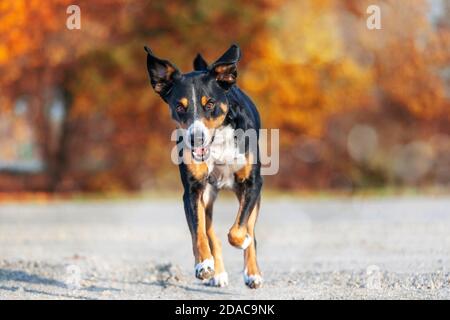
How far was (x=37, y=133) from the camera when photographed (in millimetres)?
32812

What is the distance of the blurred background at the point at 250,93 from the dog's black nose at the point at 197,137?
2253cm

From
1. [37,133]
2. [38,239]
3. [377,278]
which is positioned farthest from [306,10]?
[377,278]

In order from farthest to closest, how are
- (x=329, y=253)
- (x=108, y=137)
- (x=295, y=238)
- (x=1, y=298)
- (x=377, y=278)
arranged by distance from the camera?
(x=108, y=137)
(x=295, y=238)
(x=329, y=253)
(x=377, y=278)
(x=1, y=298)

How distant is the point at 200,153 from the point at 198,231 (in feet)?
2.39

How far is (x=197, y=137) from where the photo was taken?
7.93 meters

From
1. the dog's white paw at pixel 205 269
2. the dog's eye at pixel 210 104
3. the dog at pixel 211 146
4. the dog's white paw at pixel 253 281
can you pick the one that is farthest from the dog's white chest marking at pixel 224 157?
→ the dog's white paw at pixel 253 281

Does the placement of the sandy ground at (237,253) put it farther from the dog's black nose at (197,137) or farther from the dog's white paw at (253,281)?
the dog's black nose at (197,137)

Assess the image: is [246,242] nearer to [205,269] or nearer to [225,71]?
[205,269]

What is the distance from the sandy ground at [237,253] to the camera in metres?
9.25

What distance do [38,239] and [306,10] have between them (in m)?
17.9

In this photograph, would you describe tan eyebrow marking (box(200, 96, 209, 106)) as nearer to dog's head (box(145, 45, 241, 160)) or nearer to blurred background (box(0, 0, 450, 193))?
dog's head (box(145, 45, 241, 160))

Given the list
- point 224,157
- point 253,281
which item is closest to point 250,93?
point 253,281
